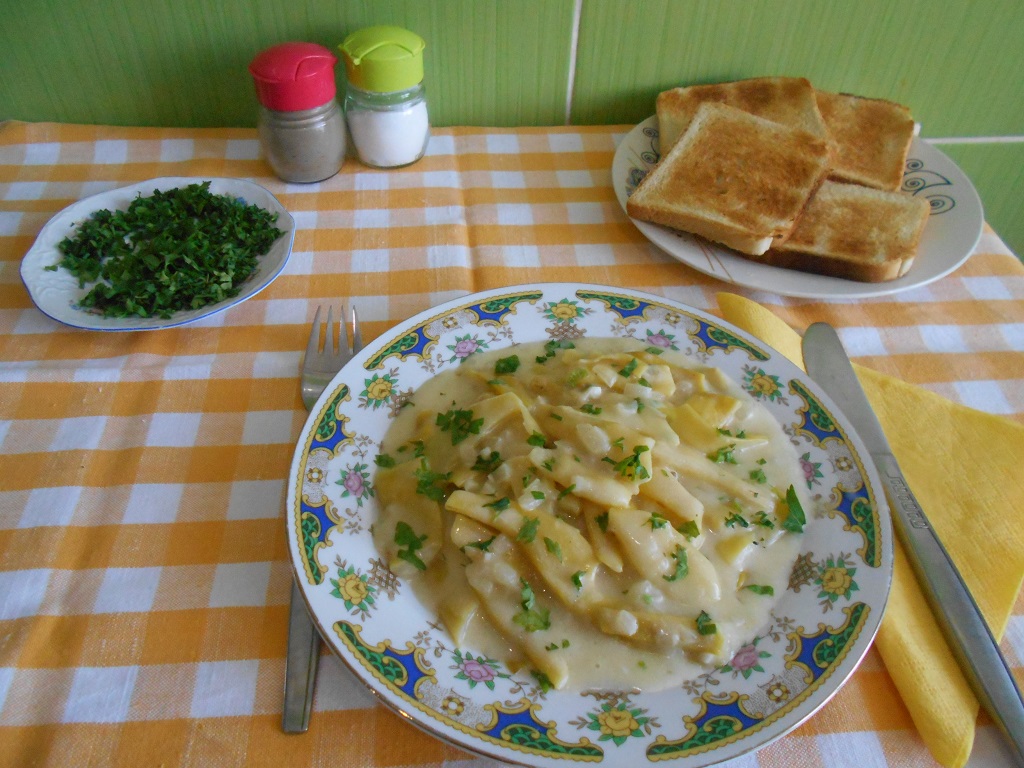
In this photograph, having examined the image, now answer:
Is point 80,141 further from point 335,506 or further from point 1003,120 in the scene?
point 1003,120

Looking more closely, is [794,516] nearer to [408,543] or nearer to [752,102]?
[408,543]

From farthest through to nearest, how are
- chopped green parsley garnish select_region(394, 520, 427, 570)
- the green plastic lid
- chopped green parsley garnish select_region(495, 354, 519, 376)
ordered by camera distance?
1. the green plastic lid
2. chopped green parsley garnish select_region(495, 354, 519, 376)
3. chopped green parsley garnish select_region(394, 520, 427, 570)

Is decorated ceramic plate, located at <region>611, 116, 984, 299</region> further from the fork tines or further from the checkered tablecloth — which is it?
the fork tines

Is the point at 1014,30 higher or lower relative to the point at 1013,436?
higher

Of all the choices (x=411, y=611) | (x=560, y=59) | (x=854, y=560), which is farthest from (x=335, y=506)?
(x=560, y=59)

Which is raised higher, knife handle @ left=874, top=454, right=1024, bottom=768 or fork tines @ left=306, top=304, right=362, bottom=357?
knife handle @ left=874, top=454, right=1024, bottom=768

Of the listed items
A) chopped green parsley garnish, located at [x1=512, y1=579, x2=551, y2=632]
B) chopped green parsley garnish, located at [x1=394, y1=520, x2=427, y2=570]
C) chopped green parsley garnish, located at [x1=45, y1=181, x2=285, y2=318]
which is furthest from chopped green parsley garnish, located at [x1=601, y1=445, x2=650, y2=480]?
chopped green parsley garnish, located at [x1=45, y1=181, x2=285, y2=318]
